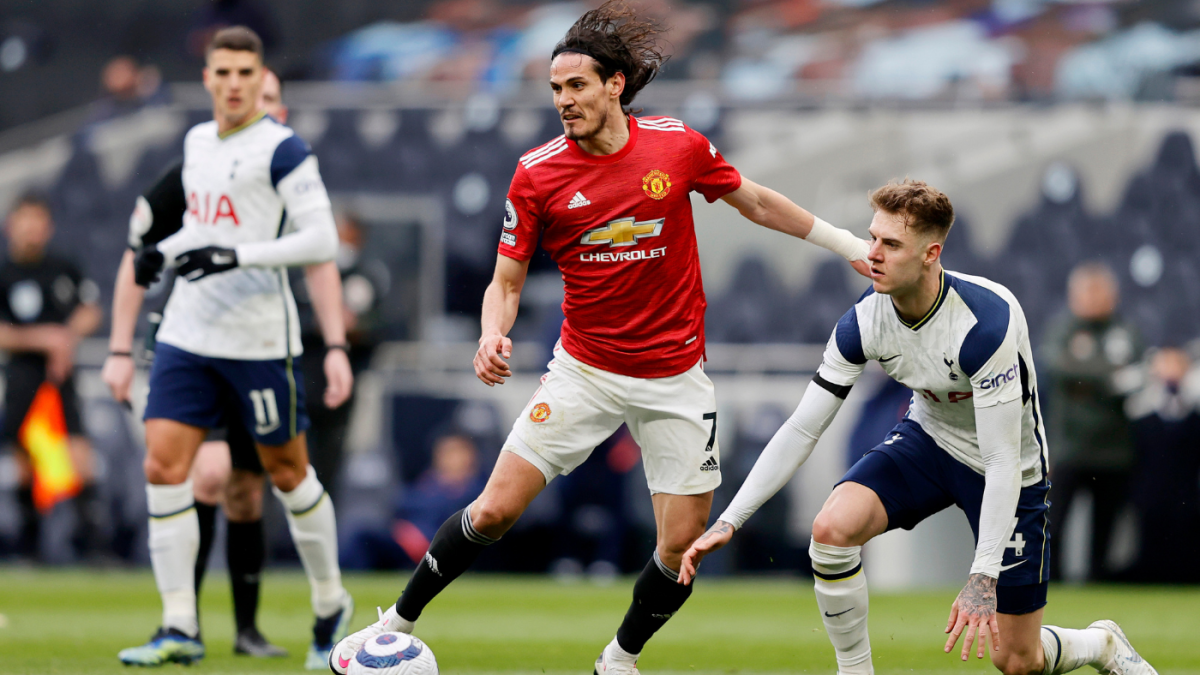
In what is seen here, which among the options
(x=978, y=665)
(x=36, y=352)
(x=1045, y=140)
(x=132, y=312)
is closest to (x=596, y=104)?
(x=132, y=312)

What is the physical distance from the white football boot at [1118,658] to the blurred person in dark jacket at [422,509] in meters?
5.78

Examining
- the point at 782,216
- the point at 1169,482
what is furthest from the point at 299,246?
the point at 1169,482

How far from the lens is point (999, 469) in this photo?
4.41 meters

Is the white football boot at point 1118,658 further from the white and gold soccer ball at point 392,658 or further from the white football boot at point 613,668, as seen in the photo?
the white and gold soccer ball at point 392,658

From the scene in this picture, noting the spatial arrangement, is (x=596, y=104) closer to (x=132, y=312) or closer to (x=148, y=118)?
(x=132, y=312)

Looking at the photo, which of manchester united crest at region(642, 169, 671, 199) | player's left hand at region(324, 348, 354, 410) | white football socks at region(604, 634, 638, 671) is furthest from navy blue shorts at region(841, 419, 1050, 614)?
player's left hand at region(324, 348, 354, 410)

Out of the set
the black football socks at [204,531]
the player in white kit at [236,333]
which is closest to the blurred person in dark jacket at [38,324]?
the black football socks at [204,531]

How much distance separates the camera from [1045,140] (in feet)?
42.8

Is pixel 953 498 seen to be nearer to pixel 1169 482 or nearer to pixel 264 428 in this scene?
pixel 264 428

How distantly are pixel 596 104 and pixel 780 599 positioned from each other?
530 cm

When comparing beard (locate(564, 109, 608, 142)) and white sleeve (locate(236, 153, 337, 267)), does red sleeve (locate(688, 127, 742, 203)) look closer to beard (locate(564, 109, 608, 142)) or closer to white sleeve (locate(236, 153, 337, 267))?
beard (locate(564, 109, 608, 142))

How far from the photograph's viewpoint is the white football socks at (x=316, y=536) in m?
5.83

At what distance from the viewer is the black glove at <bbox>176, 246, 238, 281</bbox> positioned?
17.9 ft

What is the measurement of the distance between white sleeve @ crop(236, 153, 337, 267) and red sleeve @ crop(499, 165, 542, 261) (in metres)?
1.13
